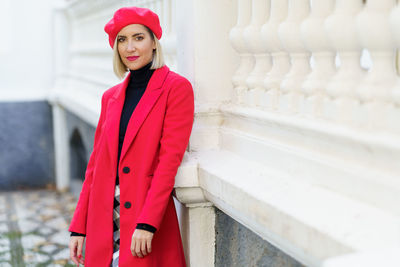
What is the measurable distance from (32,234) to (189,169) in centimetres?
368

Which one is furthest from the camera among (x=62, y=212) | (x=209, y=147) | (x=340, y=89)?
(x=62, y=212)

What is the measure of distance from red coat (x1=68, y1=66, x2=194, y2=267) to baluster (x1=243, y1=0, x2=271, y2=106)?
0.27 m

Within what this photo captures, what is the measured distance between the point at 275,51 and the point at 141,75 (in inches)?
25.5

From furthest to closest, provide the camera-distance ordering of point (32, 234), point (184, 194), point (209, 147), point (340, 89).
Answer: point (32, 234), point (209, 147), point (184, 194), point (340, 89)

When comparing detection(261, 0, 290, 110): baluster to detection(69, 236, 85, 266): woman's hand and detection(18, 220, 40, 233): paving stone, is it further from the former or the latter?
detection(18, 220, 40, 233): paving stone

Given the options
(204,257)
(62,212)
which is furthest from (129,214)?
(62,212)

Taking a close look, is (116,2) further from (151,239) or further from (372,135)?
(372,135)

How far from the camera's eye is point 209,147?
8.66ft

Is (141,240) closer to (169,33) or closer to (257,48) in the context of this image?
(257,48)

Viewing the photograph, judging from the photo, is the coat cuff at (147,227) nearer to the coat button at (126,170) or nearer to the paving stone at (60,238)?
the coat button at (126,170)

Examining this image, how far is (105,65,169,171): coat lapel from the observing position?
2.35m

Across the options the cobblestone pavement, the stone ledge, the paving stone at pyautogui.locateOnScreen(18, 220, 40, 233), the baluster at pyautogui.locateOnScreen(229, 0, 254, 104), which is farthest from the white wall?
the stone ledge

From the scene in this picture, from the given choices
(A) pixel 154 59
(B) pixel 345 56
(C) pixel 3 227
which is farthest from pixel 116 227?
(C) pixel 3 227

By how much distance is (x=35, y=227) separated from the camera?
229 inches
